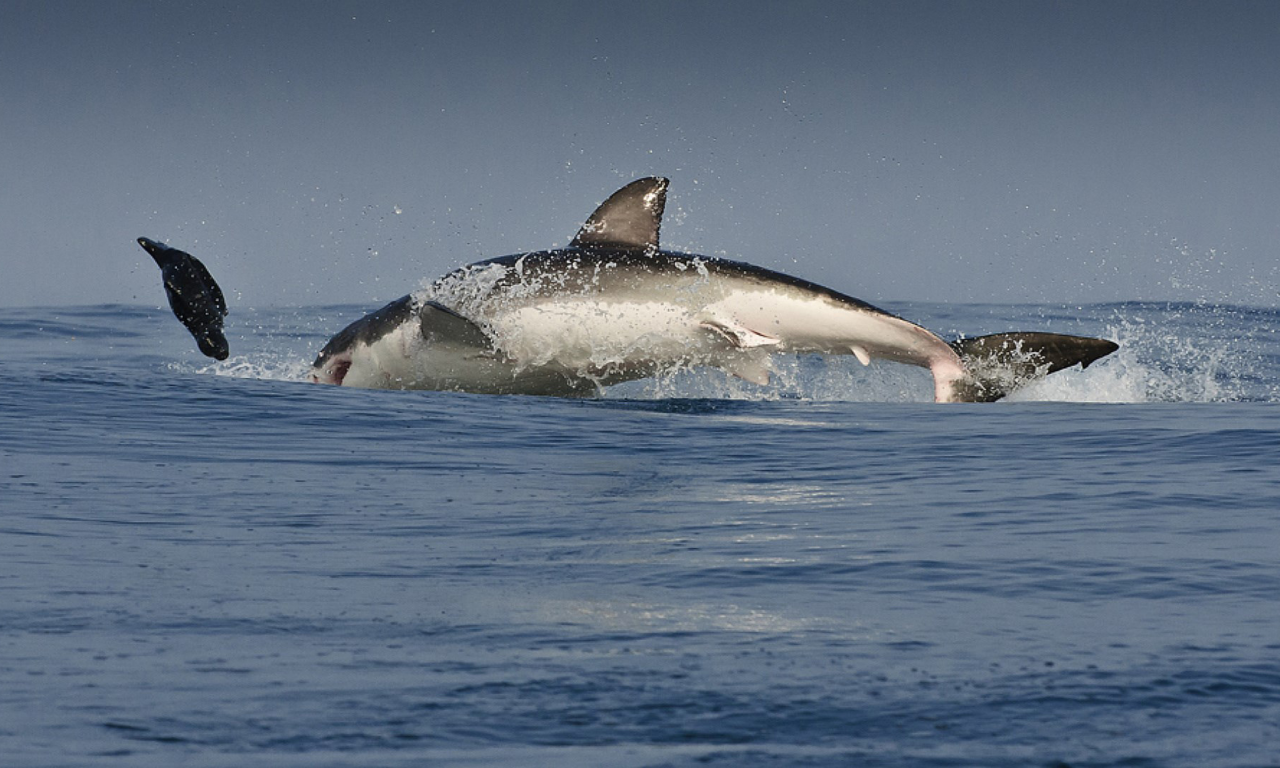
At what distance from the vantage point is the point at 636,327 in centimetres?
1171

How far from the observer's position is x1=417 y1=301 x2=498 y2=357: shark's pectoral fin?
11.3 metres

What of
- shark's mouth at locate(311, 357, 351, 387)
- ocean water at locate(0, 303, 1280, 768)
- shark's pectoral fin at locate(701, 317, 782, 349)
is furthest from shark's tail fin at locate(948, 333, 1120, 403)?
shark's mouth at locate(311, 357, 351, 387)

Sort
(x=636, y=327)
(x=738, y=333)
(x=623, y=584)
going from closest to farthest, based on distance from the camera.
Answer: (x=623, y=584) → (x=738, y=333) → (x=636, y=327)

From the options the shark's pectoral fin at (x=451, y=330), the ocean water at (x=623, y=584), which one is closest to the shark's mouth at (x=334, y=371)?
the ocean water at (x=623, y=584)

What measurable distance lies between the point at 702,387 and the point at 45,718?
10.4 m

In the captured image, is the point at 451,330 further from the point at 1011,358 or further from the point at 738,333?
the point at 1011,358

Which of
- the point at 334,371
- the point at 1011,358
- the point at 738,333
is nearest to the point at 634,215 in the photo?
the point at 738,333

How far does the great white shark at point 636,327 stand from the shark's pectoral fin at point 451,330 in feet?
0.06

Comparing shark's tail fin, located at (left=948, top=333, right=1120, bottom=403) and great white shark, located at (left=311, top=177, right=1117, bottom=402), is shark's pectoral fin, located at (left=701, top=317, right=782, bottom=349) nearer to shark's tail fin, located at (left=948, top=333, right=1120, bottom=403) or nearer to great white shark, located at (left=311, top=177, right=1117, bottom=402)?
great white shark, located at (left=311, top=177, right=1117, bottom=402)

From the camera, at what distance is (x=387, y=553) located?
612 cm

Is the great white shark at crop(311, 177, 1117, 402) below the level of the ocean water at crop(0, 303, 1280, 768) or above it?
above

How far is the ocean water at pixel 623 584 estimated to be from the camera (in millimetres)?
3455

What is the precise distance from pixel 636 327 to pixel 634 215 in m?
1.05

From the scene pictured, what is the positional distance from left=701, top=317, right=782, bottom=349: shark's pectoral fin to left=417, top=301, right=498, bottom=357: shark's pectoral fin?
189 centimetres
